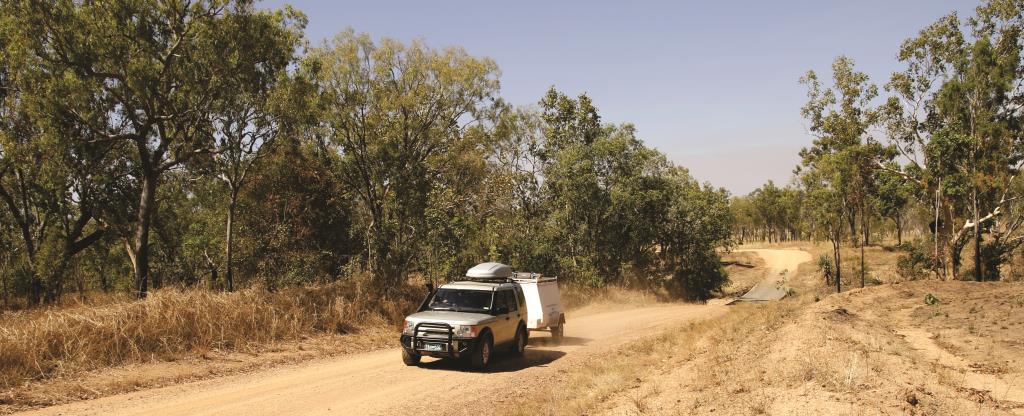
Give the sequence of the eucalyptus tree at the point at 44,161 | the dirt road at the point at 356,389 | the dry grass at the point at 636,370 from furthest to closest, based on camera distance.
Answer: the eucalyptus tree at the point at 44,161, the dirt road at the point at 356,389, the dry grass at the point at 636,370

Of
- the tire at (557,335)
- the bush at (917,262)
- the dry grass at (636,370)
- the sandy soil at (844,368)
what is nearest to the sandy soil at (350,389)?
the dry grass at (636,370)

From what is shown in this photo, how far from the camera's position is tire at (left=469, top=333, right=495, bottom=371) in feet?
47.7

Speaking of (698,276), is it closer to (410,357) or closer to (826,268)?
(826,268)

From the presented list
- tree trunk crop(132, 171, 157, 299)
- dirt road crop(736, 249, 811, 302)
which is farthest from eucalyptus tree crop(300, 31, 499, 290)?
dirt road crop(736, 249, 811, 302)

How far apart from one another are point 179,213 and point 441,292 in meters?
39.6

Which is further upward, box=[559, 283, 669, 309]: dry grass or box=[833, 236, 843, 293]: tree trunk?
box=[833, 236, 843, 293]: tree trunk

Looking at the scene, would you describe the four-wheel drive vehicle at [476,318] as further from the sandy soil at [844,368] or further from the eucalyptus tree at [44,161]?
the eucalyptus tree at [44,161]

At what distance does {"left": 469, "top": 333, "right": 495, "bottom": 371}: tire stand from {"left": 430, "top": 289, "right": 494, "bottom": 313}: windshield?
0.92 metres

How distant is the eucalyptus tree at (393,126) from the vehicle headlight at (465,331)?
12.0 metres

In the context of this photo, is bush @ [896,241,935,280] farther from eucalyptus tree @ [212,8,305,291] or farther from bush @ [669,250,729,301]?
eucalyptus tree @ [212,8,305,291]

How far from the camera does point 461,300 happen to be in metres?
15.9

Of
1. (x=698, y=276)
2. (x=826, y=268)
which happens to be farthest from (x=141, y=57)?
(x=826, y=268)

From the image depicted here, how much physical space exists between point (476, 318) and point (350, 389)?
3339mm

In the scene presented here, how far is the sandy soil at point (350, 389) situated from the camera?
36.0 ft
